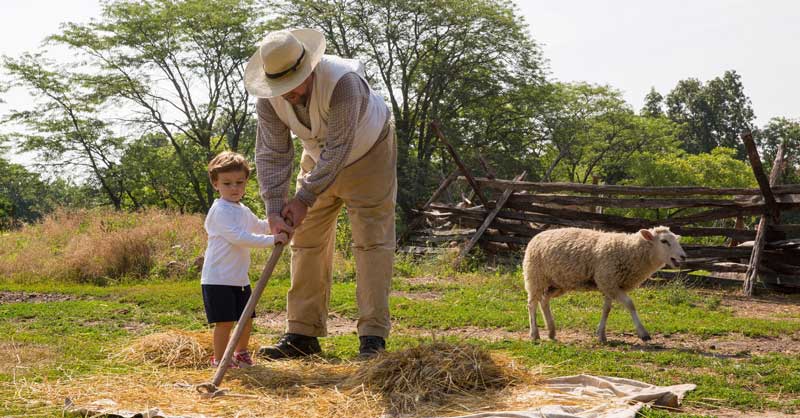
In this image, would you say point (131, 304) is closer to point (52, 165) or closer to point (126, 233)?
point (126, 233)

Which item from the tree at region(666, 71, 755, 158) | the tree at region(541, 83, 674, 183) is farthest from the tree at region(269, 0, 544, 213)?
the tree at region(666, 71, 755, 158)

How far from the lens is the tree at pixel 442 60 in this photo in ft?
116

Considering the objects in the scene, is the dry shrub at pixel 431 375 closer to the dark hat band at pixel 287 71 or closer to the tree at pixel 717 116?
the dark hat band at pixel 287 71

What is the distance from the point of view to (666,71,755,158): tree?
57.4 meters

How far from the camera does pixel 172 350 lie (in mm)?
5406

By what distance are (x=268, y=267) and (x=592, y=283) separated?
3885mm

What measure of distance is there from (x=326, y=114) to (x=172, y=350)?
2.03 meters

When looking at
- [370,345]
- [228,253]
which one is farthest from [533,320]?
[228,253]

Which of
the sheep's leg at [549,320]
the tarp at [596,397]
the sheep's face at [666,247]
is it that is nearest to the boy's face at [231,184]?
the tarp at [596,397]

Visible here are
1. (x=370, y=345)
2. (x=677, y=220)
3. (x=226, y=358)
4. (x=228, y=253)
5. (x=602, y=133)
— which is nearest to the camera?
(x=226, y=358)

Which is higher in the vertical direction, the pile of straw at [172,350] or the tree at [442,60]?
the tree at [442,60]

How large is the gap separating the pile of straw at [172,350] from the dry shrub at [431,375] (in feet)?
4.80

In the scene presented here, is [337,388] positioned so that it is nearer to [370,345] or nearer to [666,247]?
[370,345]

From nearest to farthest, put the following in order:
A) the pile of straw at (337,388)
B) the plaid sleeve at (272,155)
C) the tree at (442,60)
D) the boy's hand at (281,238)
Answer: the pile of straw at (337,388)
the boy's hand at (281,238)
the plaid sleeve at (272,155)
the tree at (442,60)
